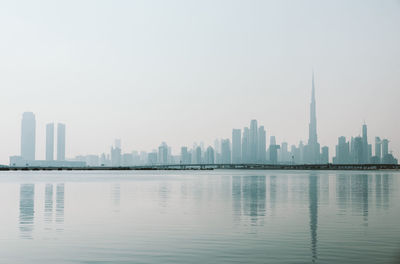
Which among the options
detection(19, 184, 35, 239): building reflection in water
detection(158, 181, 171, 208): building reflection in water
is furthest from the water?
detection(158, 181, 171, 208): building reflection in water

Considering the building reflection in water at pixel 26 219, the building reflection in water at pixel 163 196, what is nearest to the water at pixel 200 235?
the building reflection in water at pixel 26 219

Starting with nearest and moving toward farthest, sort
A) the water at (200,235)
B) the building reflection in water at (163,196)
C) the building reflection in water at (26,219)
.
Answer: the water at (200,235)
the building reflection in water at (26,219)
the building reflection in water at (163,196)

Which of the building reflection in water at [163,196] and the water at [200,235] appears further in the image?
the building reflection in water at [163,196]

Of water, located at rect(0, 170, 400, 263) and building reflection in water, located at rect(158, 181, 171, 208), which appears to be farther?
building reflection in water, located at rect(158, 181, 171, 208)

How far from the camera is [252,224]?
35.0 m

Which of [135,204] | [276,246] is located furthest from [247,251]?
[135,204]

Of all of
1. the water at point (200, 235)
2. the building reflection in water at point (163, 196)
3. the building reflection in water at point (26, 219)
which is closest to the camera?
the water at point (200, 235)

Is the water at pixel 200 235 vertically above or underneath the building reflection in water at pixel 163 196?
above

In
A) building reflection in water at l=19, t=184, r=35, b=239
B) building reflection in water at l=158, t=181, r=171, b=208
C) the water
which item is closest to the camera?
the water

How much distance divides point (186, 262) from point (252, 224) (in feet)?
45.4

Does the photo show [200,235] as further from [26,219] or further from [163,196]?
[163,196]

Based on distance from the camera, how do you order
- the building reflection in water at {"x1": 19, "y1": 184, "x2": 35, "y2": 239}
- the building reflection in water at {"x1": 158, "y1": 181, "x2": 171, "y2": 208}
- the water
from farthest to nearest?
1. the building reflection in water at {"x1": 158, "y1": 181, "x2": 171, "y2": 208}
2. the building reflection in water at {"x1": 19, "y1": 184, "x2": 35, "y2": 239}
3. the water

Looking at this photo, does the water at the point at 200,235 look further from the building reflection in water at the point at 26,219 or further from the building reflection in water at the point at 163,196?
the building reflection in water at the point at 163,196

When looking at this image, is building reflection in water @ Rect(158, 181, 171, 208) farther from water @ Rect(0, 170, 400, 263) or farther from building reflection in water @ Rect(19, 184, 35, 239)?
building reflection in water @ Rect(19, 184, 35, 239)
